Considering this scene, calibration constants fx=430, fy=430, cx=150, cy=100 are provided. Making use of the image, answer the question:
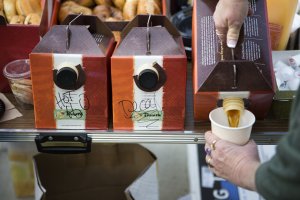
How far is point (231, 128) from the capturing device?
1.04 meters

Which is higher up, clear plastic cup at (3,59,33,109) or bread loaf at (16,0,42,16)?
bread loaf at (16,0,42,16)

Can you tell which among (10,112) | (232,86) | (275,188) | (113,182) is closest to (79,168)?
(113,182)

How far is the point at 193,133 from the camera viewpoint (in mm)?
1179

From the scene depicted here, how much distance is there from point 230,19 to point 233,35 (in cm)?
4

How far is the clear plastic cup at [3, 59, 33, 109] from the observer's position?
1230 mm

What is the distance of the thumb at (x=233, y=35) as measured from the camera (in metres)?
1.13

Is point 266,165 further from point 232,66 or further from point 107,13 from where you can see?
point 107,13

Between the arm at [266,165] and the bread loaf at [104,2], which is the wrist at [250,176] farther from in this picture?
the bread loaf at [104,2]

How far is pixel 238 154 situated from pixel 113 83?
1.18 ft

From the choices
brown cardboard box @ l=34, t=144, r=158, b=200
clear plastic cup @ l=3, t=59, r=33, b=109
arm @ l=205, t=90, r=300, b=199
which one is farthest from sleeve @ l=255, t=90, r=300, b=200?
brown cardboard box @ l=34, t=144, r=158, b=200

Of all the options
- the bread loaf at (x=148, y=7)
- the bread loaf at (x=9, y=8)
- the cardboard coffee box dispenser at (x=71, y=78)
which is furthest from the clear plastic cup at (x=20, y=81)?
the bread loaf at (x=148, y=7)

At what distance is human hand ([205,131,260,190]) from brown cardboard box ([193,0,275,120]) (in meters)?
0.11

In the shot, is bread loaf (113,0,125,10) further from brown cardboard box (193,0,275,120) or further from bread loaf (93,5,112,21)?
brown cardboard box (193,0,275,120)

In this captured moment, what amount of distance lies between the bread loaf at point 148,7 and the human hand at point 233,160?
0.55 metres
